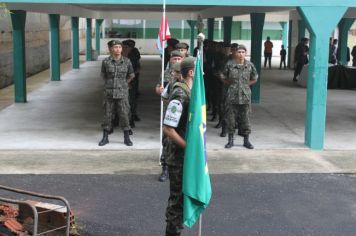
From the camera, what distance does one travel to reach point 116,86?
8.47 m

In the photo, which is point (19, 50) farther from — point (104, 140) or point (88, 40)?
point (88, 40)

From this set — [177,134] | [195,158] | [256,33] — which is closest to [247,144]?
[177,134]

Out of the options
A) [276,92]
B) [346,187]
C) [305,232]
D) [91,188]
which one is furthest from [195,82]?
[276,92]

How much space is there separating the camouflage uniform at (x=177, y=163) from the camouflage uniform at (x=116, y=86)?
13.6 ft

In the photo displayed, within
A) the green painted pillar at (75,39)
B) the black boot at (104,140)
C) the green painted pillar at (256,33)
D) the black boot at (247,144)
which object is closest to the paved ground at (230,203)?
the black boot at (247,144)

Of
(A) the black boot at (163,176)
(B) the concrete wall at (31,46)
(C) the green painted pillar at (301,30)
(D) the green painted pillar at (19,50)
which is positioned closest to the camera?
(A) the black boot at (163,176)

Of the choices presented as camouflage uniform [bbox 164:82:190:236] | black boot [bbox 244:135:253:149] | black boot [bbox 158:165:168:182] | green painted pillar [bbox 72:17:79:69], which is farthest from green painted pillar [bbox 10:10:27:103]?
green painted pillar [bbox 72:17:79:69]

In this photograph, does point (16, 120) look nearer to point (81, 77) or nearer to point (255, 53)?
point (255, 53)

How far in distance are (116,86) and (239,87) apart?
197cm

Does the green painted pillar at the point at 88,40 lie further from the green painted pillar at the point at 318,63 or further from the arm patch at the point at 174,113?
the arm patch at the point at 174,113

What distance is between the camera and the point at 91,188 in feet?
21.6

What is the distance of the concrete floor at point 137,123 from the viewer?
361 inches

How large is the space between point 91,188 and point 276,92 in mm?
11269

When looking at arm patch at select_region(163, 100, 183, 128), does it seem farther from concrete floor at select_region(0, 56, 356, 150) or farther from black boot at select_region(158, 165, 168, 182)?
concrete floor at select_region(0, 56, 356, 150)
